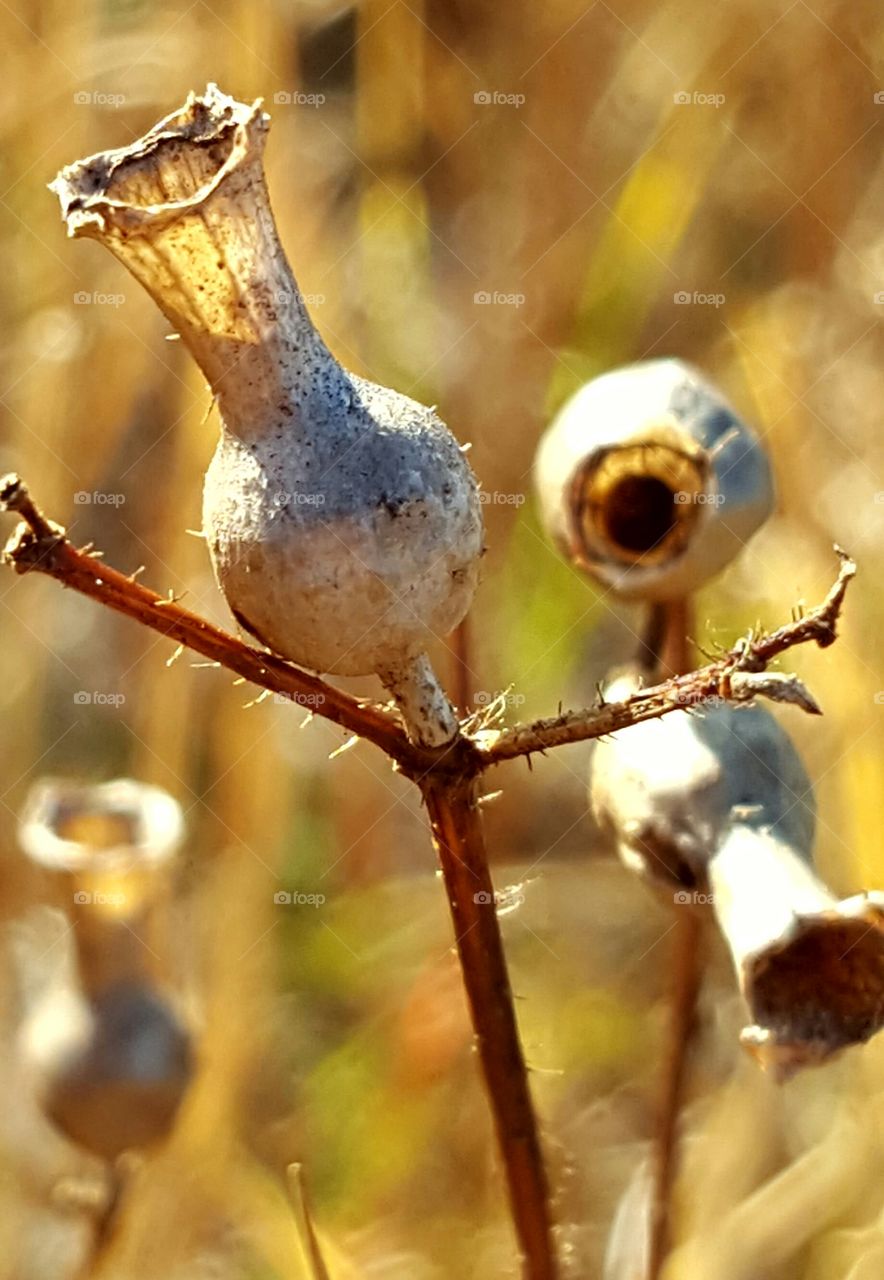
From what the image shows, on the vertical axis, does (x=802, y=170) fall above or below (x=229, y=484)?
above

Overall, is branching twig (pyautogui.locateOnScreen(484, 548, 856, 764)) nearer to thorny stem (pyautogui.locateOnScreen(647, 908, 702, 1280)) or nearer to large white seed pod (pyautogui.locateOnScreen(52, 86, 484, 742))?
large white seed pod (pyautogui.locateOnScreen(52, 86, 484, 742))

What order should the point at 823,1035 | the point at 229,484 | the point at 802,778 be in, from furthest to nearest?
the point at 802,778 → the point at 823,1035 → the point at 229,484

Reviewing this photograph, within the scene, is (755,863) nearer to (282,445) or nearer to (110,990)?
(282,445)

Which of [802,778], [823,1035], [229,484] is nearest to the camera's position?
[229,484]

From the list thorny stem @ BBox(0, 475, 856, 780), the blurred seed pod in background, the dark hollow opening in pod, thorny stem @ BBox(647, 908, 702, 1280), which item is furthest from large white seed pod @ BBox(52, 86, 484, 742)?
the blurred seed pod in background

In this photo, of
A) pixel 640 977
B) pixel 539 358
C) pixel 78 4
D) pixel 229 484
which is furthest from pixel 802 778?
pixel 78 4

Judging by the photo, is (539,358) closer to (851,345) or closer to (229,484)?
(851,345)
